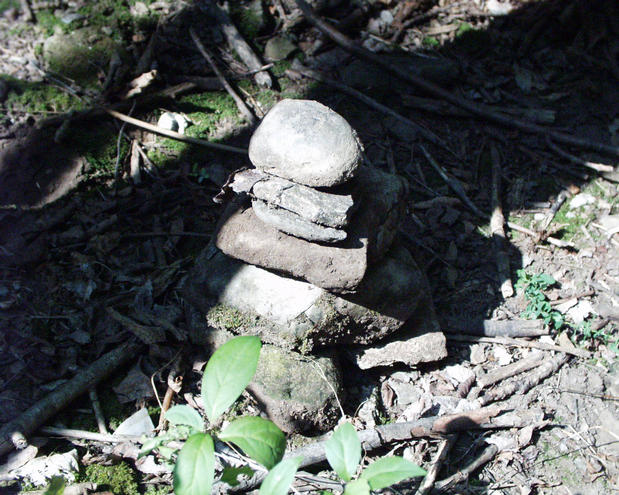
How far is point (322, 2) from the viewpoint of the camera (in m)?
5.80

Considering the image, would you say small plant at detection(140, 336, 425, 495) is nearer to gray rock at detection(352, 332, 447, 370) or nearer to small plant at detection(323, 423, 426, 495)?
small plant at detection(323, 423, 426, 495)

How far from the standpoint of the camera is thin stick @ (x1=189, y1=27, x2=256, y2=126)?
4906 millimetres

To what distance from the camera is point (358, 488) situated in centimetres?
195

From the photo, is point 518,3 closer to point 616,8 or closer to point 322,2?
point 616,8

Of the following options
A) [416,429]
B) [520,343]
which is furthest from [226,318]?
[520,343]

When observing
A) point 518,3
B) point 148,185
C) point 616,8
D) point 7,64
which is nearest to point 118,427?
point 148,185

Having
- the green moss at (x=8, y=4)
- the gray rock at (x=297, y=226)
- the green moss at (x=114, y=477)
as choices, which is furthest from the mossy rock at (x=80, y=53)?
the green moss at (x=114, y=477)

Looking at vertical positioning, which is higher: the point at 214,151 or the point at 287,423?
the point at 214,151

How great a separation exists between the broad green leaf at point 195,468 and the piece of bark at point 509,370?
2200mm

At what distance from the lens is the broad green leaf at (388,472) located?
1.99 m

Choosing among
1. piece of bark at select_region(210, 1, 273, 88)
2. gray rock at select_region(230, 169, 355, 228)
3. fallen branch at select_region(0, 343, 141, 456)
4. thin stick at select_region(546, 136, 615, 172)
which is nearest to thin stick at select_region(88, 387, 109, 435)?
fallen branch at select_region(0, 343, 141, 456)

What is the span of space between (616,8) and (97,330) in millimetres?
5557

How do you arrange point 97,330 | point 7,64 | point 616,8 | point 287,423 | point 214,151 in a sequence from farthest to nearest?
point 616,8 < point 7,64 < point 214,151 < point 97,330 < point 287,423

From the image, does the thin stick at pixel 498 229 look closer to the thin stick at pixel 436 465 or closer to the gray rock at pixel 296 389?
the thin stick at pixel 436 465
